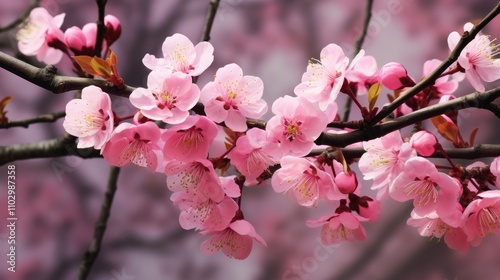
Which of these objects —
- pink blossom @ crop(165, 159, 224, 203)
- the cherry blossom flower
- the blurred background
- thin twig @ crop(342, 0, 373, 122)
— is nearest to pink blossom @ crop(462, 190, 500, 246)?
pink blossom @ crop(165, 159, 224, 203)

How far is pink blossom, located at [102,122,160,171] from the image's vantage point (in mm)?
698

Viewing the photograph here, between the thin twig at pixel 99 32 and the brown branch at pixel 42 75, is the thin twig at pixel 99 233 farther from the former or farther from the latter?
the brown branch at pixel 42 75

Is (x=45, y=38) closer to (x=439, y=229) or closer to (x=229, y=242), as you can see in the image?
(x=229, y=242)

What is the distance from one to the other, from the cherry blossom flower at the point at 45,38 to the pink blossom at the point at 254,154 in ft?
1.73

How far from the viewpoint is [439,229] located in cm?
80

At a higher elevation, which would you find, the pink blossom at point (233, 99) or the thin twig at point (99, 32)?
the pink blossom at point (233, 99)

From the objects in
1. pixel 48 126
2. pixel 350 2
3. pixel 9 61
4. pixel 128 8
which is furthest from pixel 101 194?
pixel 9 61

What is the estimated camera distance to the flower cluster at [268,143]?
694mm

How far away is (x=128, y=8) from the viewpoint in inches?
76.3

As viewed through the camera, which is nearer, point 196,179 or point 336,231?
point 196,179

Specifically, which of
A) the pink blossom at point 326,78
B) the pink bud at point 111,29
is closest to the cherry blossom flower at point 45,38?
the pink bud at point 111,29

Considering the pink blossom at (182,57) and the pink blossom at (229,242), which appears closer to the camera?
the pink blossom at (182,57)

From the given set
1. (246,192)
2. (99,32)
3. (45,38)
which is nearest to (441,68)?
(99,32)

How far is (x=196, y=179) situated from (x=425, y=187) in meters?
0.30
